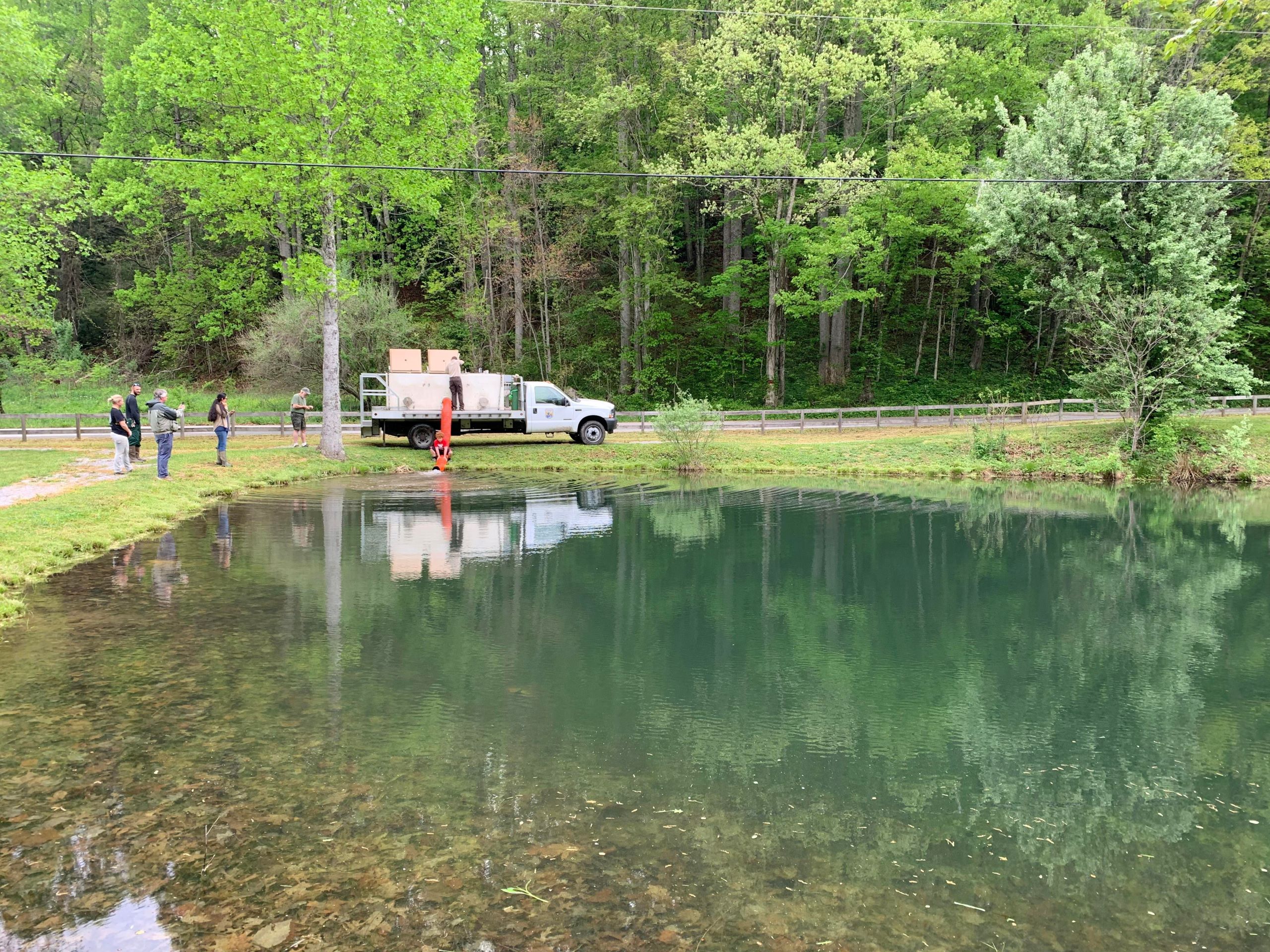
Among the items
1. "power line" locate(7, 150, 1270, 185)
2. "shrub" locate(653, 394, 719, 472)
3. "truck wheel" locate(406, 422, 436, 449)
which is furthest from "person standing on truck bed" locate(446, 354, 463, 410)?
"shrub" locate(653, 394, 719, 472)

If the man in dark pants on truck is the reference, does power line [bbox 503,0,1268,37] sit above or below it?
above

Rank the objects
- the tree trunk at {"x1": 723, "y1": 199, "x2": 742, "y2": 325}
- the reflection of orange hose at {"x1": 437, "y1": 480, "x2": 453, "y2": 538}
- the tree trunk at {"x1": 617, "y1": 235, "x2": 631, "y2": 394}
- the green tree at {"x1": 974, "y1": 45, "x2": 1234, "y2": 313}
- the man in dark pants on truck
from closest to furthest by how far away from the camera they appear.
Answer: the reflection of orange hose at {"x1": 437, "y1": 480, "x2": 453, "y2": 538} < the man in dark pants on truck < the green tree at {"x1": 974, "y1": 45, "x2": 1234, "y2": 313} < the tree trunk at {"x1": 617, "y1": 235, "x2": 631, "y2": 394} < the tree trunk at {"x1": 723, "y1": 199, "x2": 742, "y2": 325}

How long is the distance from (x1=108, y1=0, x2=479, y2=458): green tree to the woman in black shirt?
520cm

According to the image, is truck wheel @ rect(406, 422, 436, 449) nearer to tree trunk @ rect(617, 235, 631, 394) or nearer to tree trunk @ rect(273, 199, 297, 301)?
tree trunk @ rect(273, 199, 297, 301)

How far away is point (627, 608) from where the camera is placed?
10.5 metres

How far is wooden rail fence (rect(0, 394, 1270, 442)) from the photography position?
29312mm

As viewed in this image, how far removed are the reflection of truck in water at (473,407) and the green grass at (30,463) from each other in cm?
776

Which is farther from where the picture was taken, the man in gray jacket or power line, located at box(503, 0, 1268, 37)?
power line, located at box(503, 0, 1268, 37)

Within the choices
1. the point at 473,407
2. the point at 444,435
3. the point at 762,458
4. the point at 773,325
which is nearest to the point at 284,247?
the point at 473,407

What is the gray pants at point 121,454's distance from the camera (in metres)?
18.9

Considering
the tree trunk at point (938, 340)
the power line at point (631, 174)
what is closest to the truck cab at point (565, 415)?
the power line at point (631, 174)

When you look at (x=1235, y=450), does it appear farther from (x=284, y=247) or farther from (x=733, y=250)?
(x=284, y=247)

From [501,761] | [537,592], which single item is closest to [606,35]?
[537,592]

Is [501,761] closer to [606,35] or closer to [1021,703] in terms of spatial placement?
[1021,703]
